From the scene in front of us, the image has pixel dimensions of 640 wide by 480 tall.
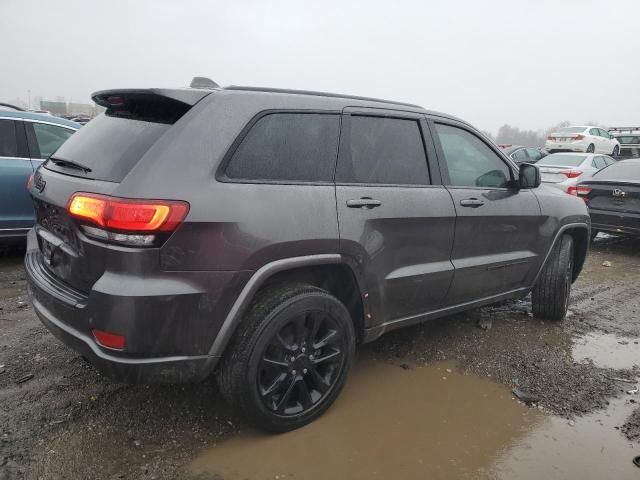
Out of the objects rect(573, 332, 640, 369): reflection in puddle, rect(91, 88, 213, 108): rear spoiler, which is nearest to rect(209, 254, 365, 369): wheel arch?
rect(91, 88, 213, 108): rear spoiler

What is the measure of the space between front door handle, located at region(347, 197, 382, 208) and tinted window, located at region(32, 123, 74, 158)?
4230 millimetres

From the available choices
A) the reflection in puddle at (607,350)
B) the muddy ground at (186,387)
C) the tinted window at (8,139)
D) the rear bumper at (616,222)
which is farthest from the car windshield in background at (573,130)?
the tinted window at (8,139)

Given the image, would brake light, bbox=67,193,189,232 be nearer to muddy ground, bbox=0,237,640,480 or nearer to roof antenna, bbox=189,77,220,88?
roof antenna, bbox=189,77,220,88

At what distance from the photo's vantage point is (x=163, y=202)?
214 centimetres

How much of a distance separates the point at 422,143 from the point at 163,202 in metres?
1.82

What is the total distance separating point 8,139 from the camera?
531 centimetres

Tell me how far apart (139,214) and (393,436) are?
1762 millimetres

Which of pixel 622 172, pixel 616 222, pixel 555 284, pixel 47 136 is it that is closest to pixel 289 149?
pixel 555 284

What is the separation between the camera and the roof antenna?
273 centimetres

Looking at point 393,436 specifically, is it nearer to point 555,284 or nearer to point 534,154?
point 555,284

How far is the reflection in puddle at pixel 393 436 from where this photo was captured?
2.41m

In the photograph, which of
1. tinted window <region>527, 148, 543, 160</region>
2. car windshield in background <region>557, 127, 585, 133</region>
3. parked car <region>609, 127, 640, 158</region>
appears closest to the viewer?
tinted window <region>527, 148, 543, 160</region>

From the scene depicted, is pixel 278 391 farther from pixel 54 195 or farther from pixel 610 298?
pixel 610 298

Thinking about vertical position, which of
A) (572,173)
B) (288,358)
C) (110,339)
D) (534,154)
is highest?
(110,339)
